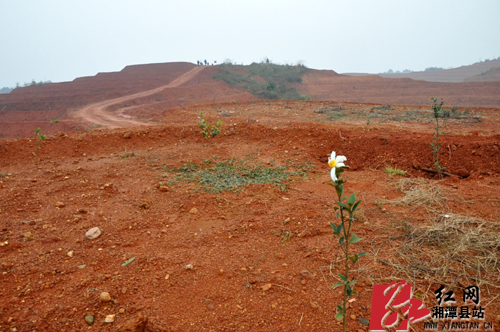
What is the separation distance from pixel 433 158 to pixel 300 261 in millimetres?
3895

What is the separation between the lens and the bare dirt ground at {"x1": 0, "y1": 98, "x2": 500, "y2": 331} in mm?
2035

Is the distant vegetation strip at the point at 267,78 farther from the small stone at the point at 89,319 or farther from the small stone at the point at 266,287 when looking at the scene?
the small stone at the point at 89,319

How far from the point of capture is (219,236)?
296cm

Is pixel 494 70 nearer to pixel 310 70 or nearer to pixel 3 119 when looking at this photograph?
pixel 310 70

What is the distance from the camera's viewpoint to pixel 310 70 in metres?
35.3

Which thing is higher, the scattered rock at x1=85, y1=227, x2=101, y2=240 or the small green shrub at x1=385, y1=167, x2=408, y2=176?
the small green shrub at x1=385, y1=167, x2=408, y2=176

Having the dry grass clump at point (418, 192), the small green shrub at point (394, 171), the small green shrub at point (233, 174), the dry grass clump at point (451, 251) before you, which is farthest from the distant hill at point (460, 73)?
the dry grass clump at point (451, 251)

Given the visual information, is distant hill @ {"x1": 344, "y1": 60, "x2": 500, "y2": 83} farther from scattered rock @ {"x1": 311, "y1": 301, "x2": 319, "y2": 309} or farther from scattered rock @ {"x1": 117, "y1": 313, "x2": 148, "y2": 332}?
scattered rock @ {"x1": 117, "y1": 313, "x2": 148, "y2": 332}

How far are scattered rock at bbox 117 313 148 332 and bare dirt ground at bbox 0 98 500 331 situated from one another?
13mm

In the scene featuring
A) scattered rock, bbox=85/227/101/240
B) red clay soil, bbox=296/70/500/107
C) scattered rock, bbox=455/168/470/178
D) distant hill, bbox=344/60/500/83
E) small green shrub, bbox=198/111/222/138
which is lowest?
scattered rock, bbox=85/227/101/240
